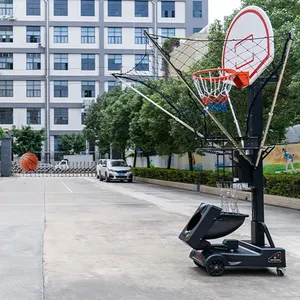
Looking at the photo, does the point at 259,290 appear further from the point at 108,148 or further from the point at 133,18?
the point at 133,18

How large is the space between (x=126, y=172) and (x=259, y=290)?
99.6 feet

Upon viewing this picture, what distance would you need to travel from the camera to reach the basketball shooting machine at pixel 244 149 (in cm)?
730

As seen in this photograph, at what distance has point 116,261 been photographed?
841 cm

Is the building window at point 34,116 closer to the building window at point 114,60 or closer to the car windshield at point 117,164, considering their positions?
the building window at point 114,60

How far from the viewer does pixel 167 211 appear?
16344mm

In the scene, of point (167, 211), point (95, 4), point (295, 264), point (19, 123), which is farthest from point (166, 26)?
point (295, 264)

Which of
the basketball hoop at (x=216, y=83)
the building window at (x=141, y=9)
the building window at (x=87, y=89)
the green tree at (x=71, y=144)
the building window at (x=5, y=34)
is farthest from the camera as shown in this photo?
the building window at (x=141, y=9)

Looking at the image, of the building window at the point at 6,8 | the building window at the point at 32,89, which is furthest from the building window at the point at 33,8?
the building window at the point at 32,89

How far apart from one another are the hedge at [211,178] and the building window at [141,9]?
29.0 m

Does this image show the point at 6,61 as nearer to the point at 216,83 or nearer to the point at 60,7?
the point at 60,7

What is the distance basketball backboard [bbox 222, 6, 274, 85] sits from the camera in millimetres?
7977

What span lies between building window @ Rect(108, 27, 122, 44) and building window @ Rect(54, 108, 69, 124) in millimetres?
10379

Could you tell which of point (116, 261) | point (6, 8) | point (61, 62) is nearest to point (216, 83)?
point (116, 261)

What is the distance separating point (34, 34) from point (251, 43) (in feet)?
192
